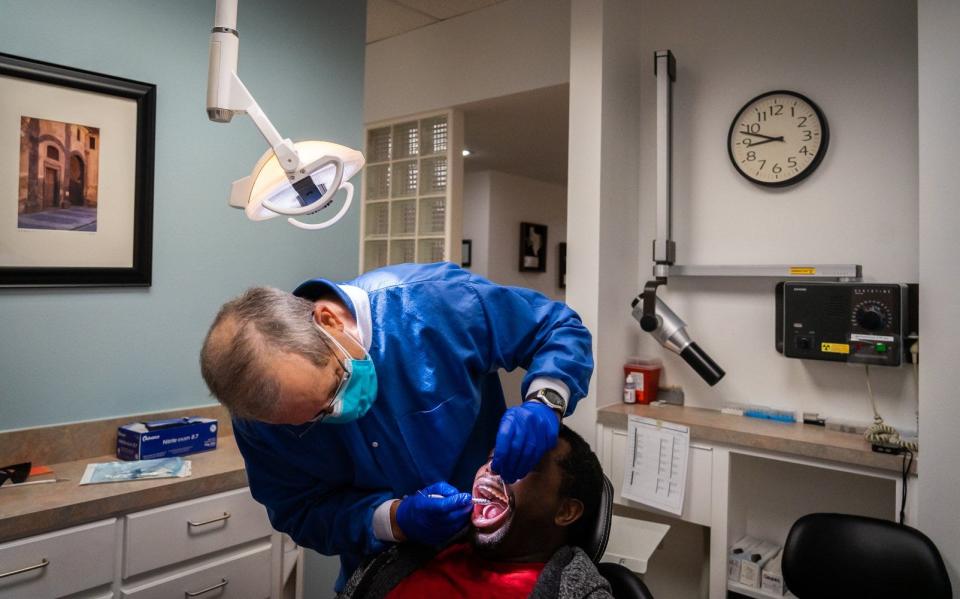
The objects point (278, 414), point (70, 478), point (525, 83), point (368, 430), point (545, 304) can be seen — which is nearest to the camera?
point (278, 414)

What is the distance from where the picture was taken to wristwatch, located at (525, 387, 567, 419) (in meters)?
1.22

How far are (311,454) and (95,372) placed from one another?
1183 mm

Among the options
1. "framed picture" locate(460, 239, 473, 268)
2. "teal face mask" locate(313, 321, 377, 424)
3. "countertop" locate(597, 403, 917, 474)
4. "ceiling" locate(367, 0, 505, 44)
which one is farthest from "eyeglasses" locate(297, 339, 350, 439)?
"framed picture" locate(460, 239, 473, 268)

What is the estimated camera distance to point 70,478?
1.78 m

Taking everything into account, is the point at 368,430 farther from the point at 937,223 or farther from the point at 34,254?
the point at 937,223

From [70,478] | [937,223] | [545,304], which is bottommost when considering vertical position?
[70,478]

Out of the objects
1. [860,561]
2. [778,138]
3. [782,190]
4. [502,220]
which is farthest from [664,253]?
[502,220]

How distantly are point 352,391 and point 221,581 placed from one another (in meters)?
1.24

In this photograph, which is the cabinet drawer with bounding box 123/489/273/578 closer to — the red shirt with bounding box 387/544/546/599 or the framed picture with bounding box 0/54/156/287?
the framed picture with bounding box 0/54/156/287

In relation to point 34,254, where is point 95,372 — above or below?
below

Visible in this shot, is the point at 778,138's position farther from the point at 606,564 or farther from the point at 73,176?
the point at 73,176

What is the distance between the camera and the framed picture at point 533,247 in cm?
620

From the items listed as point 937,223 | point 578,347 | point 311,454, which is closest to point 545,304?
point 578,347

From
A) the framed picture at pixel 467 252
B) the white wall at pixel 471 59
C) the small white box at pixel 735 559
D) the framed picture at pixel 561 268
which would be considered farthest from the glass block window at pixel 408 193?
the framed picture at pixel 561 268
